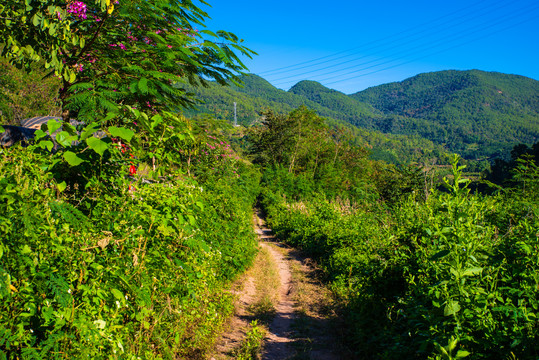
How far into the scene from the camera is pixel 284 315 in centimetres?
531

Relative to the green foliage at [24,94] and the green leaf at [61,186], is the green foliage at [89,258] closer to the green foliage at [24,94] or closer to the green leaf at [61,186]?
the green leaf at [61,186]

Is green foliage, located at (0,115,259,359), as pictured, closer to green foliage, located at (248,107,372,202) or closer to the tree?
the tree

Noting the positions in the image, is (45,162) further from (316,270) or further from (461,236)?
(316,270)

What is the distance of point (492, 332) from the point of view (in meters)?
2.20

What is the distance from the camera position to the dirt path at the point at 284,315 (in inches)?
160

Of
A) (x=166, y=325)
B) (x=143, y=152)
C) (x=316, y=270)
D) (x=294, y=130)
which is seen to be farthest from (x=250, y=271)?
(x=294, y=130)

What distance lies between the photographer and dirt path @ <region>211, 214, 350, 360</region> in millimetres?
4070

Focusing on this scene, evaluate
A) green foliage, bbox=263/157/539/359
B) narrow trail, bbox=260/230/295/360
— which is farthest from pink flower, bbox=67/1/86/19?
narrow trail, bbox=260/230/295/360

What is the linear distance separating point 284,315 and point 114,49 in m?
4.82

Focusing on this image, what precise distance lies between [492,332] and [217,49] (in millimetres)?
3693

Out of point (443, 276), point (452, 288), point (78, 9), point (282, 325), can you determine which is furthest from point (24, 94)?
point (452, 288)

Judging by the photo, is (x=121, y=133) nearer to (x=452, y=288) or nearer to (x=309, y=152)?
(x=452, y=288)

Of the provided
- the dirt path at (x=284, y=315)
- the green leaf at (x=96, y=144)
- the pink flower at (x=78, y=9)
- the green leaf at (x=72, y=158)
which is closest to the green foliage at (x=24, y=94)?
the dirt path at (x=284, y=315)

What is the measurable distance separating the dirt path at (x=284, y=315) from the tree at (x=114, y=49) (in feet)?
10.7
